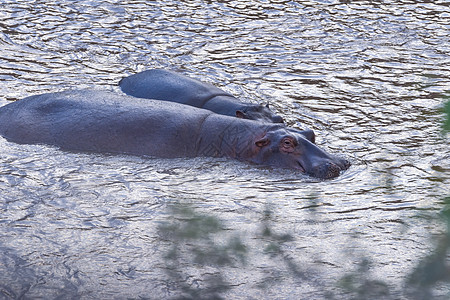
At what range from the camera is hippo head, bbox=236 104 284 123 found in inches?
247

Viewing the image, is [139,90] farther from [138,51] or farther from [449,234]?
[449,234]

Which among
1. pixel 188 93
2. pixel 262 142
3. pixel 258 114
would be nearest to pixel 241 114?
pixel 258 114

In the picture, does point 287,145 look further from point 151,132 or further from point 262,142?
point 151,132

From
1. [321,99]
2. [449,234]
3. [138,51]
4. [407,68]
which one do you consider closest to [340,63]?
[407,68]

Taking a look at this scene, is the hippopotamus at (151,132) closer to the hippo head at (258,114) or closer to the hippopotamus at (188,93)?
the hippo head at (258,114)

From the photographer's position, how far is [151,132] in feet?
18.9

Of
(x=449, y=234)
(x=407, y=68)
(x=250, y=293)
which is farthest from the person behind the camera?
(x=407, y=68)

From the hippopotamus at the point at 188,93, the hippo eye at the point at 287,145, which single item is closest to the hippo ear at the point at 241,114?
the hippopotamus at the point at 188,93

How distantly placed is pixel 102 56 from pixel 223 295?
213 inches

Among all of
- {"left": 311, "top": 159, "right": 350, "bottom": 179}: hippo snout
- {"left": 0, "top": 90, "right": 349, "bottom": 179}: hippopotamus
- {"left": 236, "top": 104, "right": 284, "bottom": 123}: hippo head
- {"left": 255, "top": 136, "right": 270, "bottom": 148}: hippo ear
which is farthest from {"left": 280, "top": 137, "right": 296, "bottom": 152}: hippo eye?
{"left": 236, "top": 104, "right": 284, "bottom": 123}: hippo head

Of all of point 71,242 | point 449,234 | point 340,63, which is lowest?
point 340,63

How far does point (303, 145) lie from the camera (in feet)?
18.3

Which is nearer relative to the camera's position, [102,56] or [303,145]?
[303,145]

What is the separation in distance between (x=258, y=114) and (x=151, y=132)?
97cm
